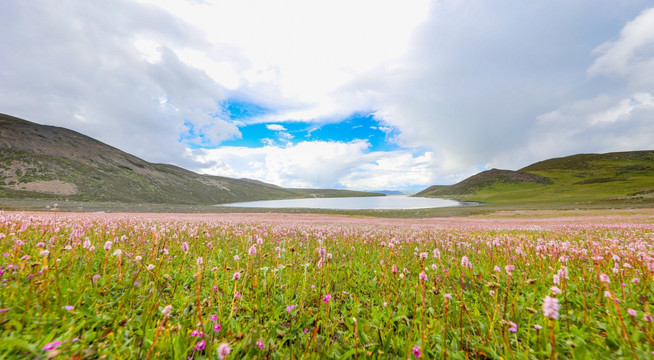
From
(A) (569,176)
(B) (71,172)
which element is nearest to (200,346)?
(B) (71,172)

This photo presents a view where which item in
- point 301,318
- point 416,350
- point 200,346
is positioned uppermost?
point 200,346

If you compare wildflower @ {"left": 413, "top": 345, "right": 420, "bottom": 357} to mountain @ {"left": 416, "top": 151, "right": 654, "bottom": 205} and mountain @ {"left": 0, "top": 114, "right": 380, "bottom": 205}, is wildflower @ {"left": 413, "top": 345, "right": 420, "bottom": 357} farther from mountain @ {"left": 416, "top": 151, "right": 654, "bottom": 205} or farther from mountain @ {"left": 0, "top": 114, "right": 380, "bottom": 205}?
mountain @ {"left": 416, "top": 151, "right": 654, "bottom": 205}

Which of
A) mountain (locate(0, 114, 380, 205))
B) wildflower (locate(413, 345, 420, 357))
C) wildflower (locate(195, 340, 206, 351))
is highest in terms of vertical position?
mountain (locate(0, 114, 380, 205))

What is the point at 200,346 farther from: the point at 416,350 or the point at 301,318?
the point at 416,350

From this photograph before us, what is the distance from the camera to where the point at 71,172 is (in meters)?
108

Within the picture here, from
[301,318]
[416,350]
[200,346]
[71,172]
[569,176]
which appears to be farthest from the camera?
[569,176]

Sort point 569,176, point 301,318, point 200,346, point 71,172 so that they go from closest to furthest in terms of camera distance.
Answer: point 200,346
point 301,318
point 71,172
point 569,176

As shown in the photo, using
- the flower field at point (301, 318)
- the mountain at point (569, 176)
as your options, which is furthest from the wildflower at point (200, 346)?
the mountain at point (569, 176)

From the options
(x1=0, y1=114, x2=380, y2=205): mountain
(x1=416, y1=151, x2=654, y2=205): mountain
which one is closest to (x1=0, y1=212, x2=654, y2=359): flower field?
(x1=0, y1=114, x2=380, y2=205): mountain

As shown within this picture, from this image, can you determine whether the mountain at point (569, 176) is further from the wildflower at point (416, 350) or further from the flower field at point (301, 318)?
the wildflower at point (416, 350)

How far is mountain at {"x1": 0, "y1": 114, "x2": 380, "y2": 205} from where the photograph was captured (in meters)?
89.6

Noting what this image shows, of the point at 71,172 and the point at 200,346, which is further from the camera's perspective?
the point at 71,172

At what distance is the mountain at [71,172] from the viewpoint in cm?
8962

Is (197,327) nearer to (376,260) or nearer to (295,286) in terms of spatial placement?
(295,286)
